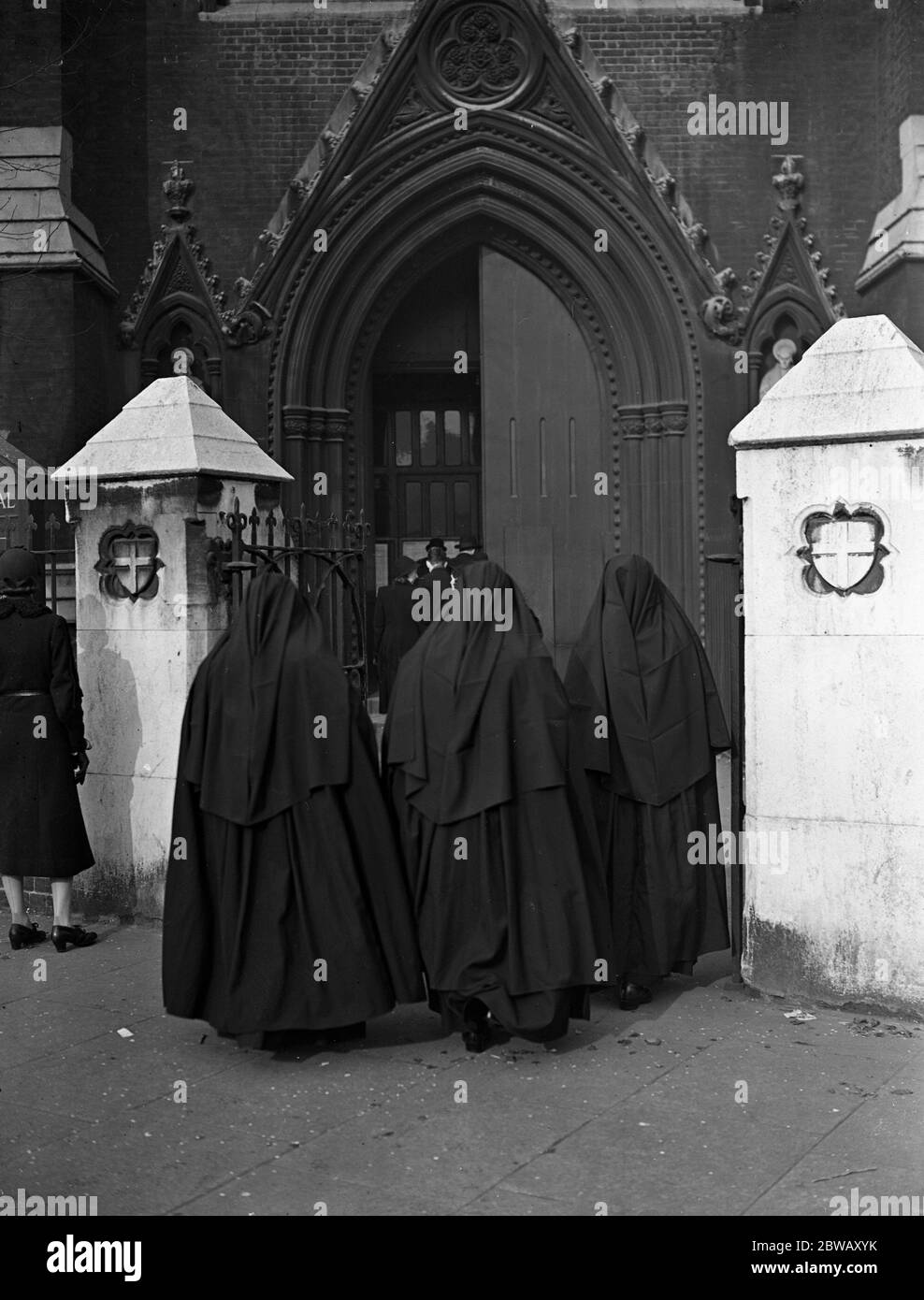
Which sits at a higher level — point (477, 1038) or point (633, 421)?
point (633, 421)

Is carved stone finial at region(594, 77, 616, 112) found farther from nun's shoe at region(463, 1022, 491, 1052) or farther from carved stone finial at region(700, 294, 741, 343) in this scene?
nun's shoe at region(463, 1022, 491, 1052)

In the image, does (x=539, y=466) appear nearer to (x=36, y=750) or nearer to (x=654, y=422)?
(x=654, y=422)

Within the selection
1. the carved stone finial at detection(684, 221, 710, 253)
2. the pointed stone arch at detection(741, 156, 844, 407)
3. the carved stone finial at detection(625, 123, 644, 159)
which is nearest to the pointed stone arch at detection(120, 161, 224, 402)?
the carved stone finial at detection(625, 123, 644, 159)

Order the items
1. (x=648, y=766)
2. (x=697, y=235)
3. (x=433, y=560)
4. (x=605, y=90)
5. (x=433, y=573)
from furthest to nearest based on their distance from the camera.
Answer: (x=697, y=235) → (x=605, y=90) → (x=433, y=560) → (x=433, y=573) → (x=648, y=766)

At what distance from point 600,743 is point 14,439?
792cm

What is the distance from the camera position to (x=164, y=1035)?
5191mm

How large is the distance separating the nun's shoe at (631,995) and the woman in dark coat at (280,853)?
96 cm

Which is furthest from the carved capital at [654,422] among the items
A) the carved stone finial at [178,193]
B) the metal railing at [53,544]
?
the metal railing at [53,544]

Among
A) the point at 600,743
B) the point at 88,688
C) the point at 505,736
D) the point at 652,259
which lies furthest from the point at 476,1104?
the point at 652,259

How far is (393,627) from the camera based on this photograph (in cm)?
1201

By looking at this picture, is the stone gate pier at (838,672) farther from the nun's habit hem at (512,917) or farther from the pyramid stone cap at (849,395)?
the nun's habit hem at (512,917)

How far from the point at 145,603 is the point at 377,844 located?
2.45 meters

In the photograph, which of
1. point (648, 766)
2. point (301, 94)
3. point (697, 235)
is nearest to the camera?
point (648, 766)

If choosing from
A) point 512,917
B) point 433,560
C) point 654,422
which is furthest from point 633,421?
point 512,917
